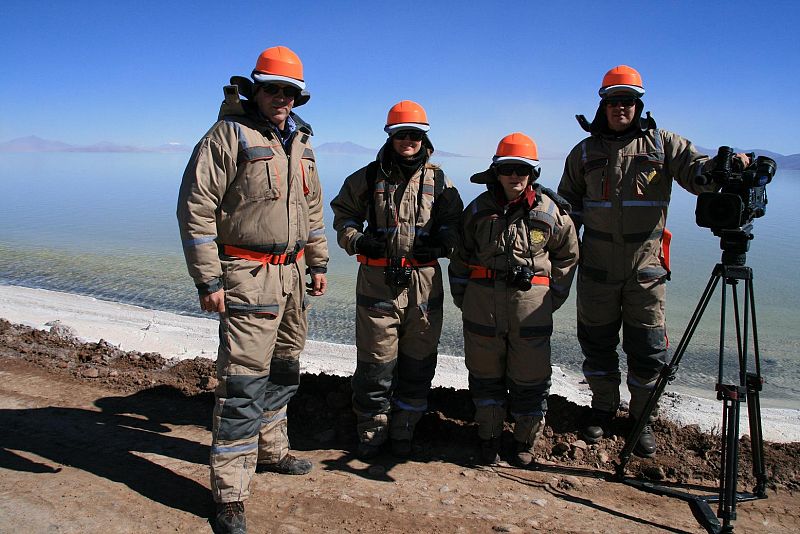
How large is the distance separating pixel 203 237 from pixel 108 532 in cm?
165

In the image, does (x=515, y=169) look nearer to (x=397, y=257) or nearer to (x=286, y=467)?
(x=397, y=257)

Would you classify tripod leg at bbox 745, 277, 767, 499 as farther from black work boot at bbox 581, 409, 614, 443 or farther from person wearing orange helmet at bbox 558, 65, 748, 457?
black work boot at bbox 581, 409, 614, 443

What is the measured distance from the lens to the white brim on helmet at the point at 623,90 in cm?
409

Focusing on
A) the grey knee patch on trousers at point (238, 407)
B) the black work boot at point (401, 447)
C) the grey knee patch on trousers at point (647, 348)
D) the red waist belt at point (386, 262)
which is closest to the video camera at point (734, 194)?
the grey knee patch on trousers at point (647, 348)

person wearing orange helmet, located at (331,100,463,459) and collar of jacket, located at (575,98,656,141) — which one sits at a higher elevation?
collar of jacket, located at (575,98,656,141)

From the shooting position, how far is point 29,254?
15.4 meters

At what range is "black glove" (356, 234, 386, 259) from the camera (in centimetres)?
400

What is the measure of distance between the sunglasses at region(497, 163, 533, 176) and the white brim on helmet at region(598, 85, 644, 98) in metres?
0.82

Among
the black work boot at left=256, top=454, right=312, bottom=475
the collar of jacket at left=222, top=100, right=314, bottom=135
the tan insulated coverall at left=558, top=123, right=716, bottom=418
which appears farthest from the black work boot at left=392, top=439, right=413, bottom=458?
the collar of jacket at left=222, top=100, right=314, bottom=135

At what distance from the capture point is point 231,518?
3.31 meters

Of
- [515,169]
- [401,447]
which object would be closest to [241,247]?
[515,169]

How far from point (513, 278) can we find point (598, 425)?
1581 mm

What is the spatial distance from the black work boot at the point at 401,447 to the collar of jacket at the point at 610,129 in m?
2.59

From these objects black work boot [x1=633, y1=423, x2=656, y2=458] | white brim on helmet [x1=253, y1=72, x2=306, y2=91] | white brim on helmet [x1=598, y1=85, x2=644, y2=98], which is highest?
white brim on helmet [x1=598, y1=85, x2=644, y2=98]
